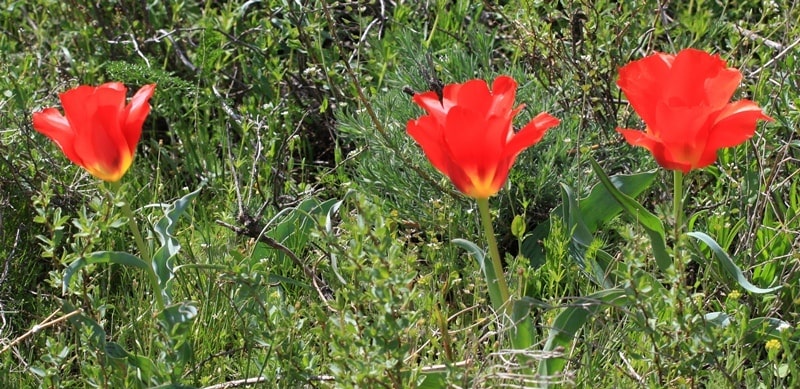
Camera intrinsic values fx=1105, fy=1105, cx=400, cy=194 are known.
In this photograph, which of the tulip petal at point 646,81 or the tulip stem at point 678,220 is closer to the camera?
the tulip stem at point 678,220

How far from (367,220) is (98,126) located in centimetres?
48

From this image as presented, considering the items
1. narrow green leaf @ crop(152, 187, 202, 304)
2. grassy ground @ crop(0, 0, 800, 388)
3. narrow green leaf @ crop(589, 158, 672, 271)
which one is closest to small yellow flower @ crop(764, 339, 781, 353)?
grassy ground @ crop(0, 0, 800, 388)

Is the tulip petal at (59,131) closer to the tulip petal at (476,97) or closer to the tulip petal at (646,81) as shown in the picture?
the tulip petal at (476,97)

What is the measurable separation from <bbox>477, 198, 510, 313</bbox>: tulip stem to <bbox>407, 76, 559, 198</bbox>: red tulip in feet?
0.14

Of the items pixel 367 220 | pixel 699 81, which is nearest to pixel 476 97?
pixel 367 220

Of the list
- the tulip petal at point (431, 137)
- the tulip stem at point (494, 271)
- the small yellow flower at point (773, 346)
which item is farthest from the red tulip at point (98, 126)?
the small yellow flower at point (773, 346)

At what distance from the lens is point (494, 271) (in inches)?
72.2

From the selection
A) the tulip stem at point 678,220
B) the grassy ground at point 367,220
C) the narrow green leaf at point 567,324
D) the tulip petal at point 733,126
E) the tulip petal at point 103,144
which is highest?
the tulip petal at point 733,126

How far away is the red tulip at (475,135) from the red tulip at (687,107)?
17 cm

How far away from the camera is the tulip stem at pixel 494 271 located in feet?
5.72

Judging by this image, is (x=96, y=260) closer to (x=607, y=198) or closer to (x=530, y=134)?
(x=530, y=134)

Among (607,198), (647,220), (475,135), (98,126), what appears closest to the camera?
(475,135)

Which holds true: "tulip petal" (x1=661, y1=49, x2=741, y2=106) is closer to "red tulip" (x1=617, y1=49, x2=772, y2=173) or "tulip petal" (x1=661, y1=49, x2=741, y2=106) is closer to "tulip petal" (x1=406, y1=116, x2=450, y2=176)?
"red tulip" (x1=617, y1=49, x2=772, y2=173)

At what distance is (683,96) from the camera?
1739 millimetres
